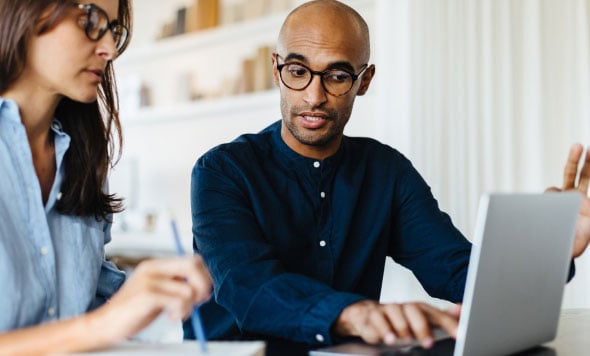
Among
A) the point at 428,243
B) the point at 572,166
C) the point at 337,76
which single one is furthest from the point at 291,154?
the point at 572,166

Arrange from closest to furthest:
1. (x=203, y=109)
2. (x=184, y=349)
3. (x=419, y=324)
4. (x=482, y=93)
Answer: (x=184, y=349)
(x=419, y=324)
(x=482, y=93)
(x=203, y=109)

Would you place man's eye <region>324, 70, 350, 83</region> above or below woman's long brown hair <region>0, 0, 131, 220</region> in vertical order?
above

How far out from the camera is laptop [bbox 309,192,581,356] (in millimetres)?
828

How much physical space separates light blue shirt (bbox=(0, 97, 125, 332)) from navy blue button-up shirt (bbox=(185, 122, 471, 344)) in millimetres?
257

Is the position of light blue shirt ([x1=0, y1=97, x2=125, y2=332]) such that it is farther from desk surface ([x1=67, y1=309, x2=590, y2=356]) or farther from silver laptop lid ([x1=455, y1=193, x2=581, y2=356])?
silver laptop lid ([x1=455, y1=193, x2=581, y2=356])

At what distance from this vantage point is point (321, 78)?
1565 mm

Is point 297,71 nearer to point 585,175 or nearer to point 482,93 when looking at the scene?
point 585,175

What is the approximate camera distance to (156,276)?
0.74 m

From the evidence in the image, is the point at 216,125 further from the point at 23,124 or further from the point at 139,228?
the point at 23,124

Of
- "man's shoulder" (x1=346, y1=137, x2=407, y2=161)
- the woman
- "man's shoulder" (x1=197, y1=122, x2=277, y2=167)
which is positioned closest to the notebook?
the woman

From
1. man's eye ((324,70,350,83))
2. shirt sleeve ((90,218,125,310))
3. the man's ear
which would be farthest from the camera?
the man's ear

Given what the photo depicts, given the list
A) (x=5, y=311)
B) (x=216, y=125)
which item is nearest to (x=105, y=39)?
(x=5, y=311)

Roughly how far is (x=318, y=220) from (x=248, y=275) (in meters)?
0.45

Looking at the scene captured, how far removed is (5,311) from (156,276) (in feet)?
Result: 1.27
